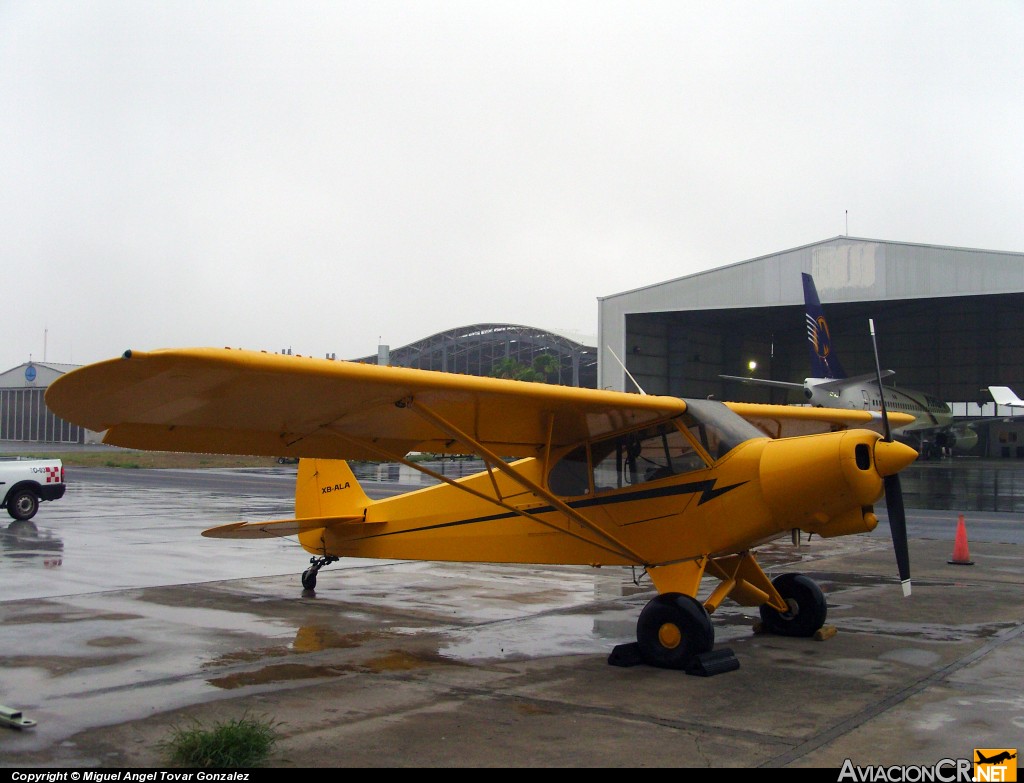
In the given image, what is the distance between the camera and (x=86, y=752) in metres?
A: 4.80

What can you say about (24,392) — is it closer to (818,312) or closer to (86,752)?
(818,312)

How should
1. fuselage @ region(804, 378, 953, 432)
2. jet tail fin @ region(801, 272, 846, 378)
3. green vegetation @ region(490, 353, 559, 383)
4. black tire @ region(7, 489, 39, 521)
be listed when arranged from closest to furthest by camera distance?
1. black tire @ region(7, 489, 39, 521)
2. jet tail fin @ region(801, 272, 846, 378)
3. fuselage @ region(804, 378, 953, 432)
4. green vegetation @ region(490, 353, 559, 383)

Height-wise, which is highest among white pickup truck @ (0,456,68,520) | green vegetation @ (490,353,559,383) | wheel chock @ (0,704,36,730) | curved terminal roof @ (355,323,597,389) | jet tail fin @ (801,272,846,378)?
curved terminal roof @ (355,323,597,389)

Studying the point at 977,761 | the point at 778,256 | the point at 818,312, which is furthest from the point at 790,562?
the point at 778,256

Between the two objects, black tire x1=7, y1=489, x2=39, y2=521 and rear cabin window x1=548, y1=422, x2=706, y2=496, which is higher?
rear cabin window x1=548, y1=422, x2=706, y2=496

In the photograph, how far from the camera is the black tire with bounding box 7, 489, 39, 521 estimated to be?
1847 centimetres

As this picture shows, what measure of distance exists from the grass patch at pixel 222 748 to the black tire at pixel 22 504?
15.8 meters

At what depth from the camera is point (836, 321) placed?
180 ft

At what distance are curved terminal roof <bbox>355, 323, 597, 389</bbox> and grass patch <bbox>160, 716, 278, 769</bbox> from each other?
65.2 metres

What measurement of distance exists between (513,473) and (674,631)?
5.59 feet

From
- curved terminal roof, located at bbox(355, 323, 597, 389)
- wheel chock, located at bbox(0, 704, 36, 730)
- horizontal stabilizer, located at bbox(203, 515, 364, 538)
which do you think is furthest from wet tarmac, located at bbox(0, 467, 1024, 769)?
A: curved terminal roof, located at bbox(355, 323, 597, 389)

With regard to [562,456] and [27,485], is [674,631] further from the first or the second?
[27,485]

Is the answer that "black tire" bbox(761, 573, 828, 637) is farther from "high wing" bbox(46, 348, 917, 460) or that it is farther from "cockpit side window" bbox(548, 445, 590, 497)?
"high wing" bbox(46, 348, 917, 460)

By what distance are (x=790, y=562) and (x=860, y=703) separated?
818 centimetres
